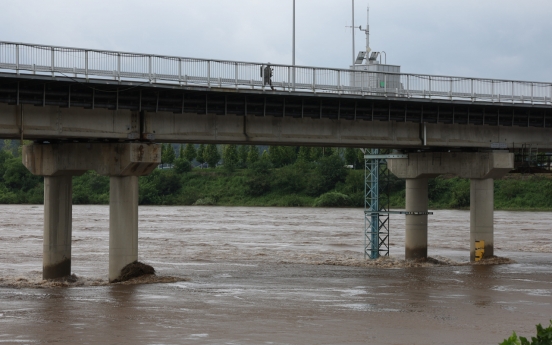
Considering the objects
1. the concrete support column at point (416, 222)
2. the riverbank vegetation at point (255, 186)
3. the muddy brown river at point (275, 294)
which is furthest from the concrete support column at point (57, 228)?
the riverbank vegetation at point (255, 186)

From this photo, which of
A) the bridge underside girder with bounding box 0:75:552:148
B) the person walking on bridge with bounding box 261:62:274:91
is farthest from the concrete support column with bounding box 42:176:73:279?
the person walking on bridge with bounding box 261:62:274:91

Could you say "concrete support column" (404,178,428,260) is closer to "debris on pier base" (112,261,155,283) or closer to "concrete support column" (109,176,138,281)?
"debris on pier base" (112,261,155,283)

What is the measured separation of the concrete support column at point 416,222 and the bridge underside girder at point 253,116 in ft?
13.5

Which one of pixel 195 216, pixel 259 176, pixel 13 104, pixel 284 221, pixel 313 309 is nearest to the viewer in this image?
pixel 313 309

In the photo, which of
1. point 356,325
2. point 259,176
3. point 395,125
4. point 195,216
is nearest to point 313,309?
point 356,325

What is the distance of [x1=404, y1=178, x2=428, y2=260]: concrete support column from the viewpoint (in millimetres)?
46094

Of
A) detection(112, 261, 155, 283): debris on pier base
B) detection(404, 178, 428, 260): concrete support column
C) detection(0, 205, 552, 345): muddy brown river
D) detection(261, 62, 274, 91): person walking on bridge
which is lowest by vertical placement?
detection(0, 205, 552, 345): muddy brown river

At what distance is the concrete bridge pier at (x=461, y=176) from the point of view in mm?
44625

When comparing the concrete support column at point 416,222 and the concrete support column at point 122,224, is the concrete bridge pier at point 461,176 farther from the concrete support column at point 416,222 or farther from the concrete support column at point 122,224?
the concrete support column at point 122,224

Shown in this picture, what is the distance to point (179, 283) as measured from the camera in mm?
35031

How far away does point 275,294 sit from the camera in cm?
3131

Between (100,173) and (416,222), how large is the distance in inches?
738

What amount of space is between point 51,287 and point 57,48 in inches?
371

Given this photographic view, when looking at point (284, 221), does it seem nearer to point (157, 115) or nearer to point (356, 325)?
point (157, 115)
